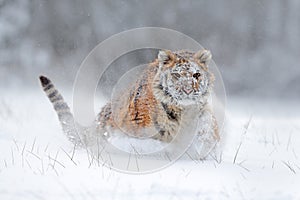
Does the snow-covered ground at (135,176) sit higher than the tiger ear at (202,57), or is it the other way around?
the tiger ear at (202,57)

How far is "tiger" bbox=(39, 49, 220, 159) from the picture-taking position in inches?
197

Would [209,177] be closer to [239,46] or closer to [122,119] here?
[122,119]

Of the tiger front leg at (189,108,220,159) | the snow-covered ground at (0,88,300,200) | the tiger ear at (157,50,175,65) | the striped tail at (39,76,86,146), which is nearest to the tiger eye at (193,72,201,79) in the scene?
the tiger ear at (157,50,175,65)

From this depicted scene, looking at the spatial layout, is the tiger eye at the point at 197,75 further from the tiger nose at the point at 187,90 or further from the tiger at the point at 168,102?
the tiger nose at the point at 187,90

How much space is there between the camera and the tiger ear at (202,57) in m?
5.21

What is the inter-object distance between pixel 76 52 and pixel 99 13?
1817 millimetres

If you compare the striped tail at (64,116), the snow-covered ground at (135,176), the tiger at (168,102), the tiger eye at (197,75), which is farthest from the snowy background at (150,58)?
the tiger eye at (197,75)

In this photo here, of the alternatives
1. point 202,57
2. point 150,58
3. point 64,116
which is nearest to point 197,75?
point 202,57

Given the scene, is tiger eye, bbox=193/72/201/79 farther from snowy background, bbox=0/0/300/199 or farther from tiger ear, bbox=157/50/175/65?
snowy background, bbox=0/0/300/199

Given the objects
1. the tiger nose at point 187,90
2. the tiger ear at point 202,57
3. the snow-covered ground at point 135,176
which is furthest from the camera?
the tiger ear at point 202,57

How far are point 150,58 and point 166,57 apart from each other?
7.59 m

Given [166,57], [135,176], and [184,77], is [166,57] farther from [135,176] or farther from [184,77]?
[135,176]

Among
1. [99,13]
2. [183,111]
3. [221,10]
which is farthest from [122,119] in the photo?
[221,10]

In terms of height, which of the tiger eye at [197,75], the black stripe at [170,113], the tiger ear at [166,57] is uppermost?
the tiger ear at [166,57]
